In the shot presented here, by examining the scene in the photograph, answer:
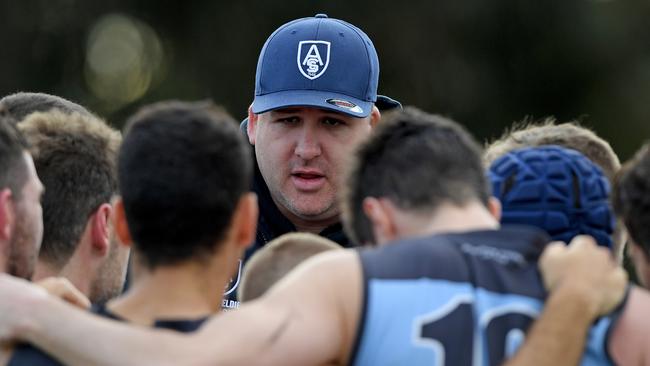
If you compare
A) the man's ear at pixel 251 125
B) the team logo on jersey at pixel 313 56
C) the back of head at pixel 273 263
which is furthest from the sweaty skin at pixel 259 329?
the man's ear at pixel 251 125

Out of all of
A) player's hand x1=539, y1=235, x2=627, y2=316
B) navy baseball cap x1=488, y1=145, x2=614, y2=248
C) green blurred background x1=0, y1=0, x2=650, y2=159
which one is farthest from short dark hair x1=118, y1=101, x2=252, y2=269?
green blurred background x1=0, y1=0, x2=650, y2=159

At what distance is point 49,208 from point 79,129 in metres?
0.34

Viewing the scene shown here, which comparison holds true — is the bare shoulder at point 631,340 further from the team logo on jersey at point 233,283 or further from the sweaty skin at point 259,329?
the team logo on jersey at point 233,283

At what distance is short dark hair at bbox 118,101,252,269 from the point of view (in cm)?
421

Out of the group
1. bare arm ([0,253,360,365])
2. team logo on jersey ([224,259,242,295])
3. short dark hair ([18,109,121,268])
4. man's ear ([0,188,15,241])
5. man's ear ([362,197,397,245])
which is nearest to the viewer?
bare arm ([0,253,360,365])

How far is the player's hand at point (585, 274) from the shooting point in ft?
13.8

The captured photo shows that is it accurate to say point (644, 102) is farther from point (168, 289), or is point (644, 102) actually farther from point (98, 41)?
point (168, 289)

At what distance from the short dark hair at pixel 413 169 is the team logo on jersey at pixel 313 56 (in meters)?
2.08

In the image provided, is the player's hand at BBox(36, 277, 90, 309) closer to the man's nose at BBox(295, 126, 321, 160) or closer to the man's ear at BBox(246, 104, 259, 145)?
the man's nose at BBox(295, 126, 321, 160)

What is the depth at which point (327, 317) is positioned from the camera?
4082 millimetres

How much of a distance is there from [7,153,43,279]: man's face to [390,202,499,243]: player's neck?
1.10 metres

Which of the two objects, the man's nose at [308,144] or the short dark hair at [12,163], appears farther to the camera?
the man's nose at [308,144]

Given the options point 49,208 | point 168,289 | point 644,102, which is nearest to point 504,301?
point 168,289

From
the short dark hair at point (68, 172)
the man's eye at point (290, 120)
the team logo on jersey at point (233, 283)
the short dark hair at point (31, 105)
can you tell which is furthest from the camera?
the man's eye at point (290, 120)
